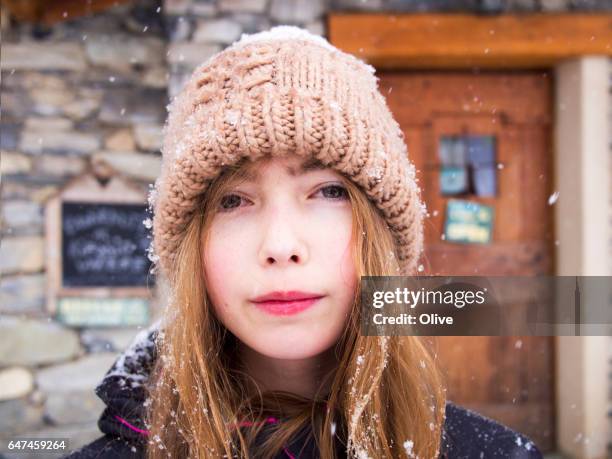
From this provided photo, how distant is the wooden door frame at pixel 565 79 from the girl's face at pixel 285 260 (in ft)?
6.20

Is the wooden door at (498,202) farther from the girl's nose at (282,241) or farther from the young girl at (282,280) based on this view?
the girl's nose at (282,241)

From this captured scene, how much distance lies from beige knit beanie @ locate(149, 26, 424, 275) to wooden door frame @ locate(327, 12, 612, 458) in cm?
167

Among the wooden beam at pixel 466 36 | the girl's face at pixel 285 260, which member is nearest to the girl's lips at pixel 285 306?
the girl's face at pixel 285 260

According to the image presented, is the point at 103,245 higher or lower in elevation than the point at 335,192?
lower

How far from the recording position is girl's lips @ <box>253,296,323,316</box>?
884 mm

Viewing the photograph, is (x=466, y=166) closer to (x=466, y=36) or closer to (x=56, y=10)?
(x=466, y=36)

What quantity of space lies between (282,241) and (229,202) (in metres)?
0.17

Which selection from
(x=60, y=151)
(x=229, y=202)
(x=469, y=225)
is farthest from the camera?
(x=469, y=225)

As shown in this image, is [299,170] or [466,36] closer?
[299,170]

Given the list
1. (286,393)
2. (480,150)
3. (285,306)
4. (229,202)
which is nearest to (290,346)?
(285,306)

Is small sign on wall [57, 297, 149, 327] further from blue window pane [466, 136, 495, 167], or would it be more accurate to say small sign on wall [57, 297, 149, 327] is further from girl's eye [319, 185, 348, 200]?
girl's eye [319, 185, 348, 200]

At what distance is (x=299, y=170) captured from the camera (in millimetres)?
919

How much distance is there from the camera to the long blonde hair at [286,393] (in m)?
0.95

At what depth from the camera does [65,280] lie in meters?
2.84
